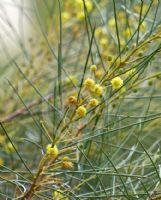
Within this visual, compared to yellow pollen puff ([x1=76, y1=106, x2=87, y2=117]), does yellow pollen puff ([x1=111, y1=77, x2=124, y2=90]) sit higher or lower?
higher

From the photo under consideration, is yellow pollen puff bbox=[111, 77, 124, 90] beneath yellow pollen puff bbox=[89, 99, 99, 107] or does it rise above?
above

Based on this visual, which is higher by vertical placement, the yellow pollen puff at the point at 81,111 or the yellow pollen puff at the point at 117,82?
the yellow pollen puff at the point at 117,82

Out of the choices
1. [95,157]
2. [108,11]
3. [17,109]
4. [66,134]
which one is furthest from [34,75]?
[66,134]

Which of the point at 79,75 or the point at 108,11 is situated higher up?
the point at 108,11

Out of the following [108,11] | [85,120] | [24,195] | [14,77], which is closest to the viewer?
Result: [24,195]

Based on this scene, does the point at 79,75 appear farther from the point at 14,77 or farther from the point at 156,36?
the point at 156,36

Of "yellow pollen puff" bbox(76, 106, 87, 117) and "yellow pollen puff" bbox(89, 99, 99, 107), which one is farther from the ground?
"yellow pollen puff" bbox(89, 99, 99, 107)

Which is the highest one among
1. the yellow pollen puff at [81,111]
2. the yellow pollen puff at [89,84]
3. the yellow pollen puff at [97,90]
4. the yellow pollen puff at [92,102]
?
the yellow pollen puff at [89,84]

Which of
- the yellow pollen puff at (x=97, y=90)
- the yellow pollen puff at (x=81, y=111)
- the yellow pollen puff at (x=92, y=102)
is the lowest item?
the yellow pollen puff at (x=81, y=111)

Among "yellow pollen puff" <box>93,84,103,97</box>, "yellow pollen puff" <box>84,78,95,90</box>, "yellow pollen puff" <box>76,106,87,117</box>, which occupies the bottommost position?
"yellow pollen puff" <box>76,106,87,117</box>

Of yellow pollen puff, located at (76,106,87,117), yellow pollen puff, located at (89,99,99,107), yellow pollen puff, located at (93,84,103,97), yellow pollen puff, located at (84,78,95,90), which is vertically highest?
yellow pollen puff, located at (84,78,95,90)

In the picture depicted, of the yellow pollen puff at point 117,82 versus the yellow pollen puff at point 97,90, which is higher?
the yellow pollen puff at point 117,82
